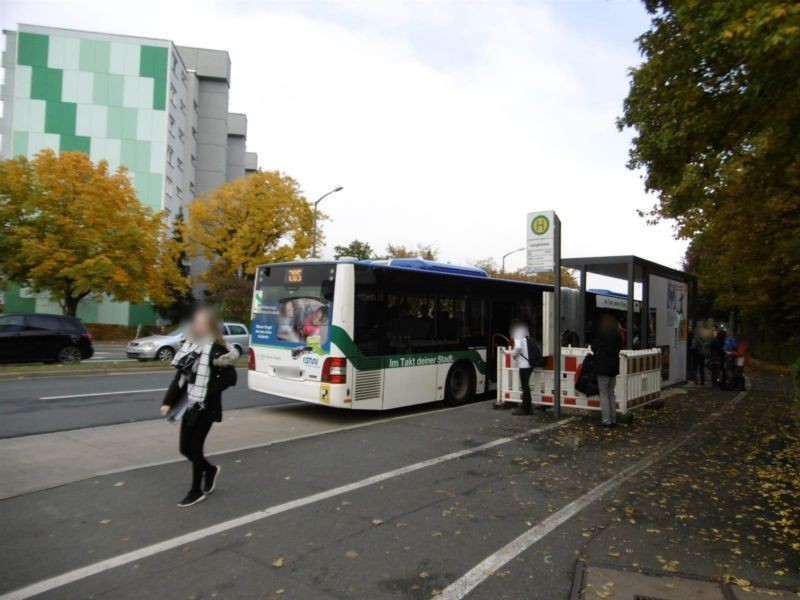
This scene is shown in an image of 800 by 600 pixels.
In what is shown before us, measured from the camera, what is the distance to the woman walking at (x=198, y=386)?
512 cm

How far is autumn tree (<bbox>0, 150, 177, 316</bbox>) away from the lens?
78.3 ft

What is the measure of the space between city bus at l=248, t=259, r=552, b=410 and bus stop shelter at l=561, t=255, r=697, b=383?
2638 mm

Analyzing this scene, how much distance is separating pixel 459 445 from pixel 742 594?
425cm

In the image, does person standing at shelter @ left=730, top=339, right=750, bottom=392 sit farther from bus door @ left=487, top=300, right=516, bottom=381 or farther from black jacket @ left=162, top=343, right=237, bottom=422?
black jacket @ left=162, top=343, right=237, bottom=422

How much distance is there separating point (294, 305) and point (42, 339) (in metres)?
11.6

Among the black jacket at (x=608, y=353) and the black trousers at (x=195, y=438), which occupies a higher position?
the black jacket at (x=608, y=353)

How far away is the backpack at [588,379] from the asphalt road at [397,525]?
64.9 inches

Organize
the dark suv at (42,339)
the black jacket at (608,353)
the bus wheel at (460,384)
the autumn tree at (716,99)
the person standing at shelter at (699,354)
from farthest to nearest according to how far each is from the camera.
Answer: the dark suv at (42,339) < the person standing at shelter at (699,354) < the bus wheel at (460,384) < the black jacket at (608,353) < the autumn tree at (716,99)

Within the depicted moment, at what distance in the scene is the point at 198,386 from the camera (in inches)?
201

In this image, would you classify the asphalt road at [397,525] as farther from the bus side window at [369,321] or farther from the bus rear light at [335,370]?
the bus side window at [369,321]

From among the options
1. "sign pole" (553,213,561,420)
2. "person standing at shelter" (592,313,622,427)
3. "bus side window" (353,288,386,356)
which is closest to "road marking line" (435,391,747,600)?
"person standing at shelter" (592,313,622,427)

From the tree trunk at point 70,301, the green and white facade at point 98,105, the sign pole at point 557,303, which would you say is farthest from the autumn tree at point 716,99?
the green and white facade at point 98,105

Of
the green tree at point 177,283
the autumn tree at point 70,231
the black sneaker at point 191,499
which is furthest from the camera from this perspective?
the autumn tree at point 70,231

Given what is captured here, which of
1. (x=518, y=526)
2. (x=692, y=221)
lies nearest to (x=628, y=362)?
(x=518, y=526)
